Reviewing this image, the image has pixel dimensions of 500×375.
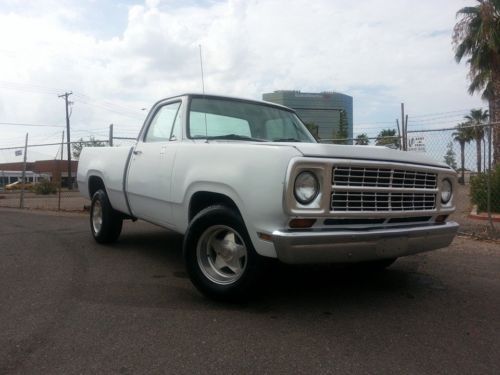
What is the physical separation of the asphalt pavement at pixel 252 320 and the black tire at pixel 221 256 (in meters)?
0.18

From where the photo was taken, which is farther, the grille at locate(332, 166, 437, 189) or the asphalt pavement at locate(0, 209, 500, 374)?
the grille at locate(332, 166, 437, 189)

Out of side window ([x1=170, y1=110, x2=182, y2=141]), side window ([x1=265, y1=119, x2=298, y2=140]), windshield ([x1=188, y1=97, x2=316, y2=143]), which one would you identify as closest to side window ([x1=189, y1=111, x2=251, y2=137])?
windshield ([x1=188, y1=97, x2=316, y2=143])

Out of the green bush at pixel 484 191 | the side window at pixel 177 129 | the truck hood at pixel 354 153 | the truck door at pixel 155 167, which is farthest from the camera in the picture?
the green bush at pixel 484 191

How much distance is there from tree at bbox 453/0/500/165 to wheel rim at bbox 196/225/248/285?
16.9m

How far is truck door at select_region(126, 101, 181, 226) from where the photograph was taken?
488 centimetres

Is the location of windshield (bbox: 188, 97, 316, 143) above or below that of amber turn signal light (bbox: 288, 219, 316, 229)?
above

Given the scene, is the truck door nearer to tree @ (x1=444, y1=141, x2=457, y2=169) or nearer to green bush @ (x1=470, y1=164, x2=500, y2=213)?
tree @ (x1=444, y1=141, x2=457, y2=169)

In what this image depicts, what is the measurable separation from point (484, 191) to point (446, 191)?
7764 mm

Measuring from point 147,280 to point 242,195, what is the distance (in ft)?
5.70

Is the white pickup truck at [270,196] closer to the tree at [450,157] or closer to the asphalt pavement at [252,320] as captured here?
the asphalt pavement at [252,320]

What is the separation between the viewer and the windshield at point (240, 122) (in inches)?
194

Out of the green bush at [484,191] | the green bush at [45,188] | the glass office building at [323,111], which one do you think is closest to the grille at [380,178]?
the green bush at [484,191]

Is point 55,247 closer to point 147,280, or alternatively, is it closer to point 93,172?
point 93,172

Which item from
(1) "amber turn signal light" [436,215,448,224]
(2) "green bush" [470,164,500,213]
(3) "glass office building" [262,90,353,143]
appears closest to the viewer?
(1) "amber turn signal light" [436,215,448,224]
